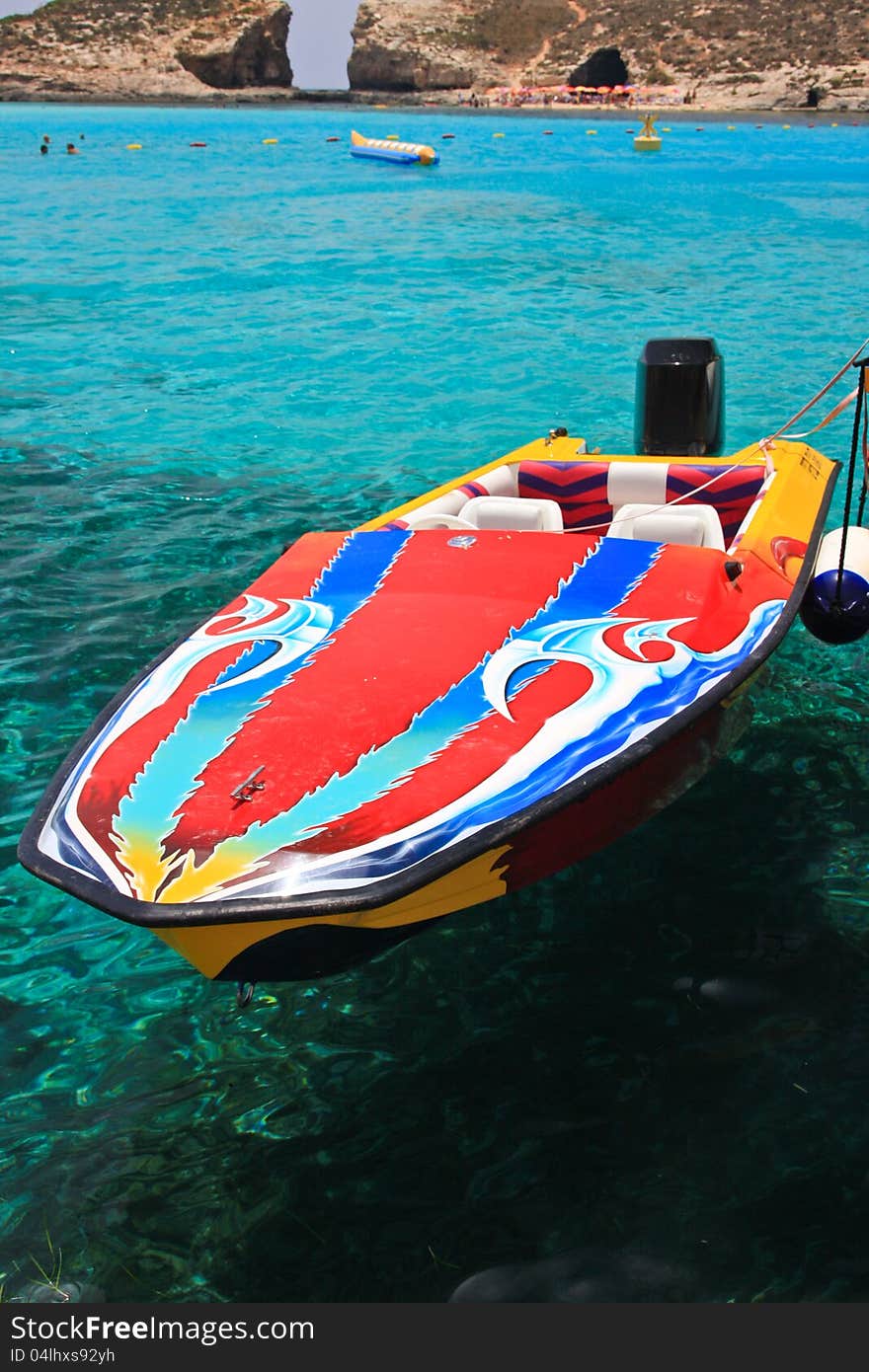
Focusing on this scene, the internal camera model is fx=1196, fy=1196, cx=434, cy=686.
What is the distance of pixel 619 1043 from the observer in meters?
3.98

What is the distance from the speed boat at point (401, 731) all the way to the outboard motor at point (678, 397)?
1885 millimetres

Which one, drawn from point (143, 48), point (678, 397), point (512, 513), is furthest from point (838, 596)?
point (143, 48)

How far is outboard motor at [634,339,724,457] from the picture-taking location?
7.18m

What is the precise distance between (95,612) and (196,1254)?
175 inches

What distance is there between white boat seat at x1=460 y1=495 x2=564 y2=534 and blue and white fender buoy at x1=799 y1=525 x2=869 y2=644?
122 cm

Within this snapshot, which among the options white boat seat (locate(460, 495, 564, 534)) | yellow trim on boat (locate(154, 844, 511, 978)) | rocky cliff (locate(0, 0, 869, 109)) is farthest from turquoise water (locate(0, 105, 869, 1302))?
rocky cliff (locate(0, 0, 869, 109))

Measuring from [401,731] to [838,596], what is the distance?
2578mm

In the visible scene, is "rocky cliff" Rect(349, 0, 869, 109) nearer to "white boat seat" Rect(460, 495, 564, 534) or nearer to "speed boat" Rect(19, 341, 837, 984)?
"white boat seat" Rect(460, 495, 564, 534)

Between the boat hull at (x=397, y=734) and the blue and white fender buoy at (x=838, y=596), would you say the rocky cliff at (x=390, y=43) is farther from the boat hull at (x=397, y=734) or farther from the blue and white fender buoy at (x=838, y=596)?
the boat hull at (x=397, y=734)

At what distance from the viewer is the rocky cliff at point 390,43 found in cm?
8381

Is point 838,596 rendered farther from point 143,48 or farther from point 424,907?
point 143,48

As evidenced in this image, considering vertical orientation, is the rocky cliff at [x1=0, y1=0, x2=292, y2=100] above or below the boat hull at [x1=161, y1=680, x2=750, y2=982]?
above

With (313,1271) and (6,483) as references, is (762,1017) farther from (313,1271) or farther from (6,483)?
(6,483)

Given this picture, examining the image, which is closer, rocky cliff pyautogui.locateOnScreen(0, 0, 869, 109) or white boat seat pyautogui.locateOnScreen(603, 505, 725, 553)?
white boat seat pyautogui.locateOnScreen(603, 505, 725, 553)
